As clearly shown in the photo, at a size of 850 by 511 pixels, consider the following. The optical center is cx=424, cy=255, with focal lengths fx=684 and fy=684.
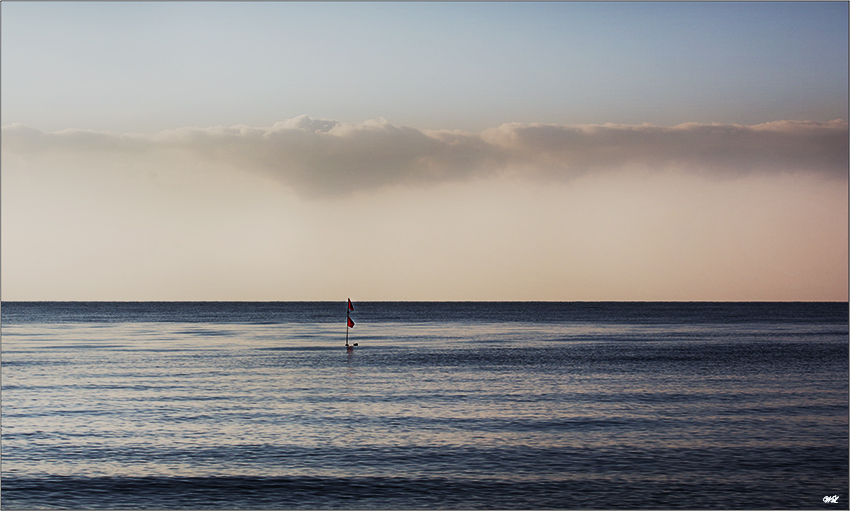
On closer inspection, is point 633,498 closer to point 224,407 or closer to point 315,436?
point 315,436

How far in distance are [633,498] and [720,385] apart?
22.7 m

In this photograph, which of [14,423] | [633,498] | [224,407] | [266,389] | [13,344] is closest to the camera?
[633,498]

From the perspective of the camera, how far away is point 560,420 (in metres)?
27.1

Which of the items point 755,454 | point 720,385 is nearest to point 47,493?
point 755,454

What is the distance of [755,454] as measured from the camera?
21.6 m

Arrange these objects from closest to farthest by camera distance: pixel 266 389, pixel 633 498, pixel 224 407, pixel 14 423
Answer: pixel 633 498 < pixel 14 423 < pixel 224 407 < pixel 266 389

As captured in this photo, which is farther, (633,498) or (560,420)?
(560,420)

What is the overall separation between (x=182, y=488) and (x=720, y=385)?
29778 mm

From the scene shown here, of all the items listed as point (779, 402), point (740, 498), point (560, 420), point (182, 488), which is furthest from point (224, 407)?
point (779, 402)

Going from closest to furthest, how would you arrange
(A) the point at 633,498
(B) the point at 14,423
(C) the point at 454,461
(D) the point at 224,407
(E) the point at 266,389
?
(A) the point at 633,498 → (C) the point at 454,461 → (B) the point at 14,423 → (D) the point at 224,407 → (E) the point at 266,389

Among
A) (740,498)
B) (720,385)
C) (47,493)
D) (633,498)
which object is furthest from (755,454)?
(47,493)

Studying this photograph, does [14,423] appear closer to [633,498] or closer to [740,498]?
[633,498]

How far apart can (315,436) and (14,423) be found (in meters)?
12.1

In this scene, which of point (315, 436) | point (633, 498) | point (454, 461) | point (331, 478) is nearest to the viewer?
point (633, 498)
